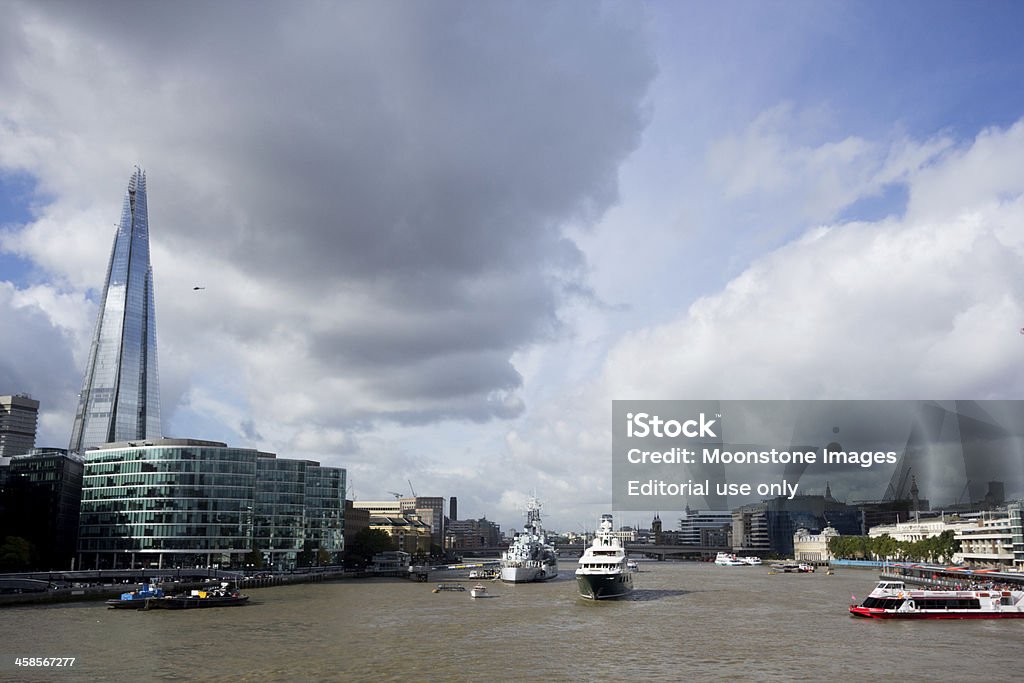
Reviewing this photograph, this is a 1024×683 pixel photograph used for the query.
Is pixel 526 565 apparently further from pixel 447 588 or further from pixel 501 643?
pixel 501 643

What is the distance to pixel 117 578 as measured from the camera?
138375 millimetres

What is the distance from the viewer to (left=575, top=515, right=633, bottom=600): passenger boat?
370 feet

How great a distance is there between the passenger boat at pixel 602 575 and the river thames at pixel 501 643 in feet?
12.2

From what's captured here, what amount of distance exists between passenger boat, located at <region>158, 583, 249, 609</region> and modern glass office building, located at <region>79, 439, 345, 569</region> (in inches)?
2811

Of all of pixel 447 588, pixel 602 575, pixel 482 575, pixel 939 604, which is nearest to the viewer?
pixel 939 604

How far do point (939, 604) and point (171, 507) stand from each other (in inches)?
5756

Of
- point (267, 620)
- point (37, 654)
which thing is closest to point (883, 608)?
point (267, 620)

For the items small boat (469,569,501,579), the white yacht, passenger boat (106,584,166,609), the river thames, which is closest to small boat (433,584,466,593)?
the white yacht

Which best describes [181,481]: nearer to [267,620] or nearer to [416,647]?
[267,620]

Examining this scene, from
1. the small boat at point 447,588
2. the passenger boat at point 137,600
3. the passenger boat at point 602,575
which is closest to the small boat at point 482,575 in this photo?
the small boat at point 447,588

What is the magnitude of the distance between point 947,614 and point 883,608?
8263mm

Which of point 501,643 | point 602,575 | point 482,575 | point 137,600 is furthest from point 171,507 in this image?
point 501,643

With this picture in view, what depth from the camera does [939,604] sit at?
309 ft

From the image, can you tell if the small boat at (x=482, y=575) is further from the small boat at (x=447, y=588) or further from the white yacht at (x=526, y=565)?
the small boat at (x=447, y=588)
